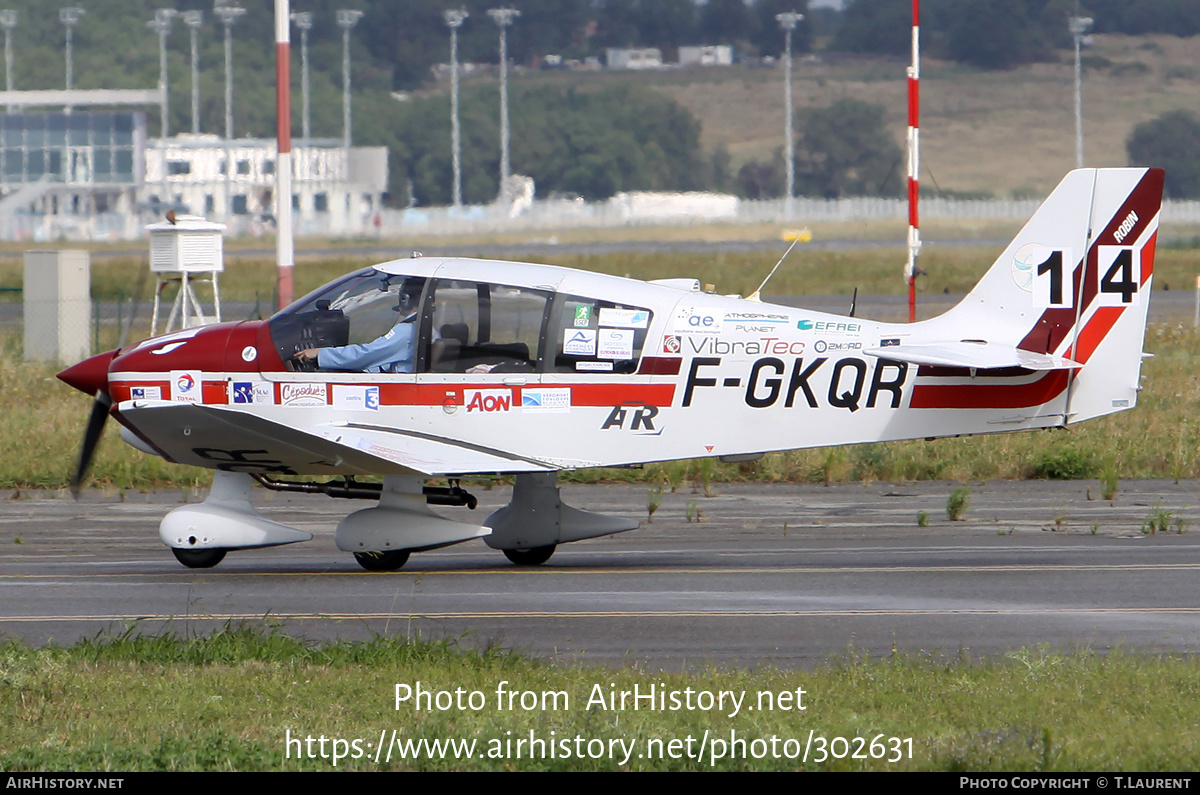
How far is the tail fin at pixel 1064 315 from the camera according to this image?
10336 mm

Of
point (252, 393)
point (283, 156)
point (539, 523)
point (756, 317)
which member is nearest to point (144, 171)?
point (283, 156)

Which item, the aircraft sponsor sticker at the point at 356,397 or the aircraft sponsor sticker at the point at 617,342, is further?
the aircraft sponsor sticker at the point at 356,397

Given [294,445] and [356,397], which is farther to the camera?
[356,397]

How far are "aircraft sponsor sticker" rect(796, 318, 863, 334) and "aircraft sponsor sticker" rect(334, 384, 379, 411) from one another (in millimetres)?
3121

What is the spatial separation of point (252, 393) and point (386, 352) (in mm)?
1072

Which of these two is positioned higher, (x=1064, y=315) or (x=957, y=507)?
(x=1064, y=315)

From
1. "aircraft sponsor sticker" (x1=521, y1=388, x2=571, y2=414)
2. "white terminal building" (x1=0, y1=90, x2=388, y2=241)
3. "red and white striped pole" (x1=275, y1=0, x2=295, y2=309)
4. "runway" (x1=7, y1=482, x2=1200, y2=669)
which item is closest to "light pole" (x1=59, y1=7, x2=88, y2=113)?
"white terminal building" (x1=0, y1=90, x2=388, y2=241)

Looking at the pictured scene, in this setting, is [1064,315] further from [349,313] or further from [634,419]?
[349,313]

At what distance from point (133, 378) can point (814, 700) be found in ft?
20.9

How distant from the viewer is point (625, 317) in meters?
10.6

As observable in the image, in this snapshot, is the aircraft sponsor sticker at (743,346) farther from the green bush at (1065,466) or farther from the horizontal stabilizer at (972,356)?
the green bush at (1065,466)

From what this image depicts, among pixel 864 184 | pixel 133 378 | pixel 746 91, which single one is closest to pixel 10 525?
pixel 133 378

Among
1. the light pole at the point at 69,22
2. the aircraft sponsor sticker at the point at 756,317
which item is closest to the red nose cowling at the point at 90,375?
the aircraft sponsor sticker at the point at 756,317

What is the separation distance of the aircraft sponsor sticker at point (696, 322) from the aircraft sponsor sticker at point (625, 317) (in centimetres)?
22
